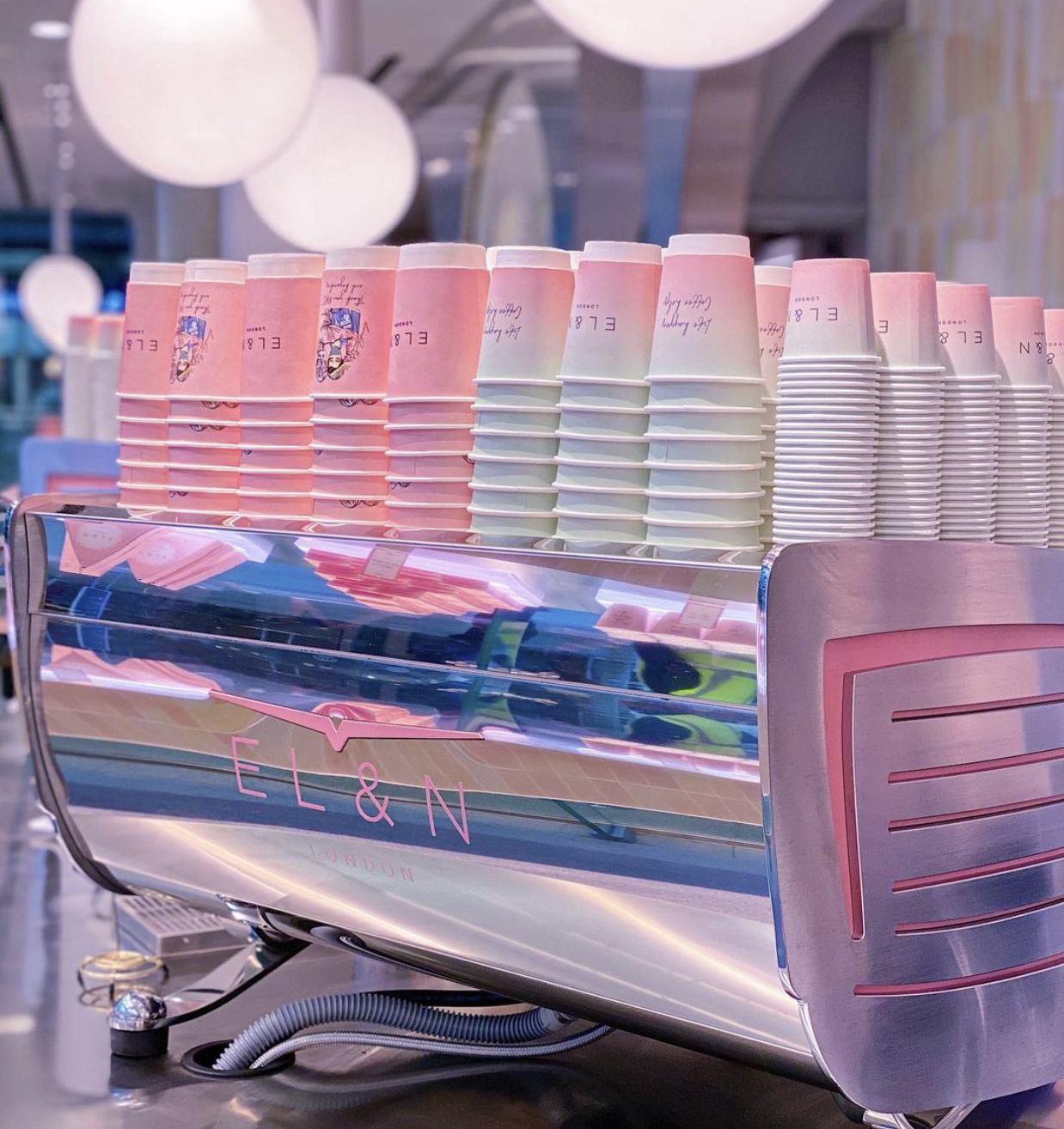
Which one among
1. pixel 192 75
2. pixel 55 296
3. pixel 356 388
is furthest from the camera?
pixel 55 296

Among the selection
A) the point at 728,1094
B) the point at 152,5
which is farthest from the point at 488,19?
the point at 728,1094

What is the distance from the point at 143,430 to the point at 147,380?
1.9 inches

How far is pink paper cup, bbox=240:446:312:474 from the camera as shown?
1341 millimetres

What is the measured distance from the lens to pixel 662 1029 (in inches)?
40.0

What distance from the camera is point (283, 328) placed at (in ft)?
4.40

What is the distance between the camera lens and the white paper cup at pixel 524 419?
1161mm

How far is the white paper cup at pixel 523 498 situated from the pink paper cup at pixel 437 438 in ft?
0.19

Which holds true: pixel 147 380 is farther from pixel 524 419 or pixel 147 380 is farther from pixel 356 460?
pixel 524 419

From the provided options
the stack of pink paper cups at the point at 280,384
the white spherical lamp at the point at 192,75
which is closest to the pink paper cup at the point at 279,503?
the stack of pink paper cups at the point at 280,384

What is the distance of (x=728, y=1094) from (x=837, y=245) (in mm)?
6582

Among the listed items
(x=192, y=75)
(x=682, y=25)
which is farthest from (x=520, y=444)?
(x=192, y=75)

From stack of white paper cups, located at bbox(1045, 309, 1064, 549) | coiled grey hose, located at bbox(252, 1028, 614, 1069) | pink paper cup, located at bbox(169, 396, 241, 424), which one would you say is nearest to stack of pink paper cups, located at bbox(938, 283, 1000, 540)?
stack of white paper cups, located at bbox(1045, 309, 1064, 549)

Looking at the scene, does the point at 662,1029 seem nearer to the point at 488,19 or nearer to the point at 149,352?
the point at 149,352

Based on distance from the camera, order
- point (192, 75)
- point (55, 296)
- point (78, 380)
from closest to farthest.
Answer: point (192, 75)
point (78, 380)
point (55, 296)
